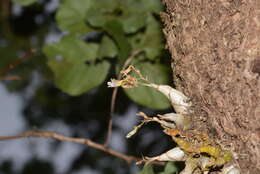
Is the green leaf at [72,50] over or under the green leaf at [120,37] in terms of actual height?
under

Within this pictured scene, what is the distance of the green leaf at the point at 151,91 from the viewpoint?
4.00 ft

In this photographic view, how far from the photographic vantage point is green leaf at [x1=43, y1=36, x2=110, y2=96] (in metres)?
1.30

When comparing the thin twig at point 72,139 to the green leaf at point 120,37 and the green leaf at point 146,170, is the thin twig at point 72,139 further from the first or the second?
the green leaf at point 146,170

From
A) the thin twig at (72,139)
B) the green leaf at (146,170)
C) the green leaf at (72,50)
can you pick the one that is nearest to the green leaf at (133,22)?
the green leaf at (72,50)

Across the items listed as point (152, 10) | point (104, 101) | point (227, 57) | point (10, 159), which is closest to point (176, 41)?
point (227, 57)

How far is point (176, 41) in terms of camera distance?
702 millimetres

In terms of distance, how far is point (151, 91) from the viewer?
4.02 ft

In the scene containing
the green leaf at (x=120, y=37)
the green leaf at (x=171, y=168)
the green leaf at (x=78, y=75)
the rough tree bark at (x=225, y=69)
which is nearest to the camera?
the rough tree bark at (x=225, y=69)

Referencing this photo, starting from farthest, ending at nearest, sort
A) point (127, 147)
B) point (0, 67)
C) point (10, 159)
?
point (10, 159)
point (127, 147)
point (0, 67)

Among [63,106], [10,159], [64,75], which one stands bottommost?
[10,159]

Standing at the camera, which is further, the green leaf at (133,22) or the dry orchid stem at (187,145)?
the green leaf at (133,22)

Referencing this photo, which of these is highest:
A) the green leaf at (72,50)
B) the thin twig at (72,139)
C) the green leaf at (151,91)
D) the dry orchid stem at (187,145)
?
the dry orchid stem at (187,145)

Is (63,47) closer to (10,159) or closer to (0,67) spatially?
(0,67)

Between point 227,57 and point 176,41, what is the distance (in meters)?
0.11
